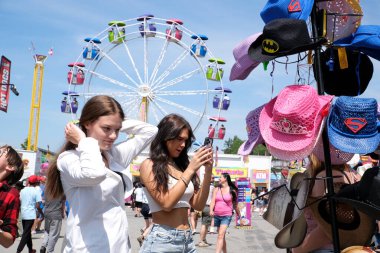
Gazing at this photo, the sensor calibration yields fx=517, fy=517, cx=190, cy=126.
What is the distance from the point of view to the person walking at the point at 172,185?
3352 millimetres

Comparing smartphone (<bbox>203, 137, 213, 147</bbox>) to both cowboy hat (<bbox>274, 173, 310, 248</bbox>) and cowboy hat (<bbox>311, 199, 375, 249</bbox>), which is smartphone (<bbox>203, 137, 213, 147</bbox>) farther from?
cowboy hat (<bbox>311, 199, 375, 249</bbox>)

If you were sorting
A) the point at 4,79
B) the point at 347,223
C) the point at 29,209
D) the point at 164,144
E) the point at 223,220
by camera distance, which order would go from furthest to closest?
the point at 4,79 < the point at 29,209 < the point at 223,220 < the point at 164,144 < the point at 347,223

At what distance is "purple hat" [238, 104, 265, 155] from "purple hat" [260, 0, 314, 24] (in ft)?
1.65

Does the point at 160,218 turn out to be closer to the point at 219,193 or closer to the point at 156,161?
the point at 156,161

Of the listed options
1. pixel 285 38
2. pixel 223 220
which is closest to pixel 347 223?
pixel 285 38

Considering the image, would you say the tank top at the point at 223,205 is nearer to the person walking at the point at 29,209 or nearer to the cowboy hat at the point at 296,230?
the person walking at the point at 29,209

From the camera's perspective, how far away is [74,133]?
107 inches

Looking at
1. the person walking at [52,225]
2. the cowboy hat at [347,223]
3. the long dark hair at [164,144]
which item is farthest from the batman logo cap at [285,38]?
the person walking at [52,225]

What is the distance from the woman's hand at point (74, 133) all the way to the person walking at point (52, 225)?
21.5 ft

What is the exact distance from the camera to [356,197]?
2441 millimetres

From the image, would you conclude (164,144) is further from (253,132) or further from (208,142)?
(253,132)

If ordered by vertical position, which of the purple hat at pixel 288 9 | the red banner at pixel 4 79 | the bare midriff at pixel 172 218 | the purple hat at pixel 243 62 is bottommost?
the bare midriff at pixel 172 218

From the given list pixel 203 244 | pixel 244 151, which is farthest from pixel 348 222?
pixel 203 244

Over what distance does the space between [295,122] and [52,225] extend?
300 inches
